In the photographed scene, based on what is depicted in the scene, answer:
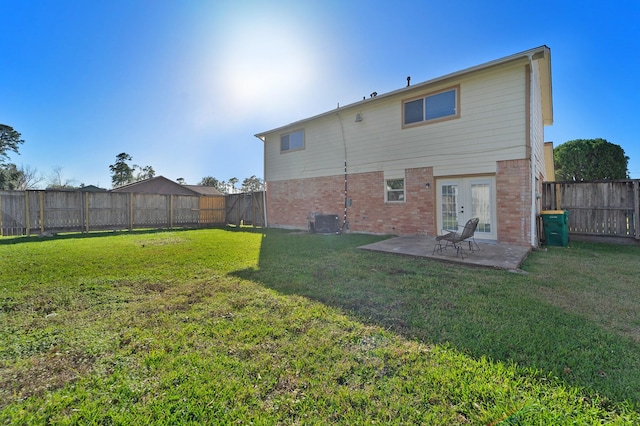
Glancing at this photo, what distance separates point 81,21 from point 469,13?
41.7 feet

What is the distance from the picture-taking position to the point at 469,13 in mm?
8742

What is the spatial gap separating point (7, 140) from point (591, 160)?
189ft

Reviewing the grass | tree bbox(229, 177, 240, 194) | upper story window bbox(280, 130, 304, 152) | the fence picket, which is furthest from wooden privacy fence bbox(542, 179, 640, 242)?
tree bbox(229, 177, 240, 194)

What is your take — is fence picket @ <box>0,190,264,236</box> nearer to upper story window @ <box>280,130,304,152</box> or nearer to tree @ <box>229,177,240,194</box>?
upper story window @ <box>280,130,304,152</box>

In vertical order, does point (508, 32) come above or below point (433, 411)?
above

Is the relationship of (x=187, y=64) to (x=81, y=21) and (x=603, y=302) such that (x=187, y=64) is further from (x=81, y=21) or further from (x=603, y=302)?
(x=603, y=302)

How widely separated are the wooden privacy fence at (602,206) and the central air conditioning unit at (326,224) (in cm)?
809

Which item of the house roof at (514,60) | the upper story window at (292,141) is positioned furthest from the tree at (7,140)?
the upper story window at (292,141)

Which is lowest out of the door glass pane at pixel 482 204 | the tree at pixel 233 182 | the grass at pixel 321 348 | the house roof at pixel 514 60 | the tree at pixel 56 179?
the grass at pixel 321 348

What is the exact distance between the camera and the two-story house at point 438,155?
25.1 ft

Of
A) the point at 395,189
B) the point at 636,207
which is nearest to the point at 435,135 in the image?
the point at 395,189

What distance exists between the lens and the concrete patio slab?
18.3 ft

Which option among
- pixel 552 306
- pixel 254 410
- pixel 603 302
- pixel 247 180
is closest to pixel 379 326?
pixel 254 410

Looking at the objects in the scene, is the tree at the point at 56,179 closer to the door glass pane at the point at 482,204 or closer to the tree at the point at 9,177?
the tree at the point at 9,177
